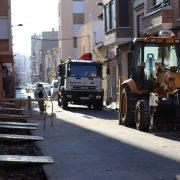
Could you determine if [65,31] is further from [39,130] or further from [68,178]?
[68,178]

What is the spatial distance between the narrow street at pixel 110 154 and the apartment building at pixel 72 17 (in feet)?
232

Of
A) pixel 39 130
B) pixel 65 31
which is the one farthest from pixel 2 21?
pixel 65 31

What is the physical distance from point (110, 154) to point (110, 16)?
27619mm

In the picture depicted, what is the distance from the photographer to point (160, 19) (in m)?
26.3

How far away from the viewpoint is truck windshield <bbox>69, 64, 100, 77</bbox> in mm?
32438

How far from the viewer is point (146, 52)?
18.4 m

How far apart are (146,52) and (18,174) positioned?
9.64m

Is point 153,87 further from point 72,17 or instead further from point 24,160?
point 72,17

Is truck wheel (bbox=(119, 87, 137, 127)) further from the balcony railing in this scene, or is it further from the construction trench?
the balcony railing

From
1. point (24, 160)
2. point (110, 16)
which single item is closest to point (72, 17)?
point (110, 16)

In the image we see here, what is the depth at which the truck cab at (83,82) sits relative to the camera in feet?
106

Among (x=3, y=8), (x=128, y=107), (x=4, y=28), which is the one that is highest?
(x=3, y=8)

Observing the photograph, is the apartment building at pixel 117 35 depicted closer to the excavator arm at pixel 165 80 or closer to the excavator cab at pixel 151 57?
the excavator cab at pixel 151 57

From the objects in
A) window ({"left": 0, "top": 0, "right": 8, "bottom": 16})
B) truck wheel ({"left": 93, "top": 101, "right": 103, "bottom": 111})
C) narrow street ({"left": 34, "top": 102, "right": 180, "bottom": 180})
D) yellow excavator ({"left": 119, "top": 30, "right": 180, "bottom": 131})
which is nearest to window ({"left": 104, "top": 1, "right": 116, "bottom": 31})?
truck wheel ({"left": 93, "top": 101, "right": 103, "bottom": 111})
